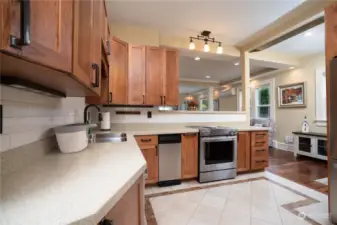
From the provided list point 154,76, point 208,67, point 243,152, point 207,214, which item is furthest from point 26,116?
point 208,67

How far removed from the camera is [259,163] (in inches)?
135

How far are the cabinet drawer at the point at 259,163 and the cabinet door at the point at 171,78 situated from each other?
6.02ft

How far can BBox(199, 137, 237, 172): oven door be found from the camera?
298 centimetres

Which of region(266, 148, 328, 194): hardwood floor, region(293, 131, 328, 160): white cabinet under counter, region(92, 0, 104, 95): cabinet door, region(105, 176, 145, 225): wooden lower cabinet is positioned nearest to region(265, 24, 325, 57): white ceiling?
region(293, 131, 328, 160): white cabinet under counter

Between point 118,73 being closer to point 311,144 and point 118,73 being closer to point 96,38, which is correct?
point 96,38

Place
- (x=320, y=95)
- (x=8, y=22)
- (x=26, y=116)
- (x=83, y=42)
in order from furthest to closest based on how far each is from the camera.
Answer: (x=320, y=95) < (x=26, y=116) < (x=83, y=42) < (x=8, y=22)

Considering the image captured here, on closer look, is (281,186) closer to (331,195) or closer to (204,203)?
(331,195)

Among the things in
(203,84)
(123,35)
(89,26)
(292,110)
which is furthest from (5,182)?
(203,84)

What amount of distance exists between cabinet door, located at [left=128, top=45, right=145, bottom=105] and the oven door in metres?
1.26

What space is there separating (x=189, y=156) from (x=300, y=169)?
2.40m

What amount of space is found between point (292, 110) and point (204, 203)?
4434 mm

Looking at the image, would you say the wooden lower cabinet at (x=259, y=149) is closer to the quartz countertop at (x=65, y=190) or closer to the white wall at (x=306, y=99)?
the white wall at (x=306, y=99)

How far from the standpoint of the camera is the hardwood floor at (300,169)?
2934mm

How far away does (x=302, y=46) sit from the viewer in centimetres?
410
